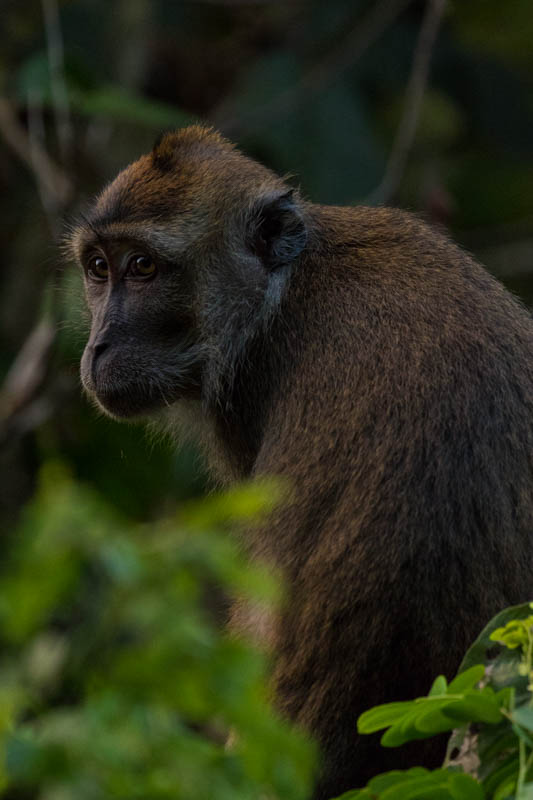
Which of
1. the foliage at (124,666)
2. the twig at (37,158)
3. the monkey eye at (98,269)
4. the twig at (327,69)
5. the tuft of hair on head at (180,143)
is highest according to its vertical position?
the twig at (327,69)

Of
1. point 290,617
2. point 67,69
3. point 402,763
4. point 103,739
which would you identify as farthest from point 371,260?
point 67,69

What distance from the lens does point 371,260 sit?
4.78 meters

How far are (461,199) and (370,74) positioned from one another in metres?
1.35

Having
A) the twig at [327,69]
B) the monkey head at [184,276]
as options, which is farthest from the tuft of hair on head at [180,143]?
the twig at [327,69]

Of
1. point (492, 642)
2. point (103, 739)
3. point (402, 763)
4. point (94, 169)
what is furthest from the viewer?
point (94, 169)

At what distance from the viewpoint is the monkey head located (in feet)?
16.7

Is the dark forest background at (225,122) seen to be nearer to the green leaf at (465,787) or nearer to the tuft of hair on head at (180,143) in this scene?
the tuft of hair on head at (180,143)

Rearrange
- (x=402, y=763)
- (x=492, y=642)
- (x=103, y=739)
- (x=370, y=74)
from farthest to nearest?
1. (x=370, y=74)
2. (x=402, y=763)
3. (x=492, y=642)
4. (x=103, y=739)

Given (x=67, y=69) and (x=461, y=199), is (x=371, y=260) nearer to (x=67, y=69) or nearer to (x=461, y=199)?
(x=67, y=69)

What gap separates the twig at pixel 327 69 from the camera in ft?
33.2

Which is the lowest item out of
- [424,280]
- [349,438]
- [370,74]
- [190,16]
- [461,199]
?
[349,438]

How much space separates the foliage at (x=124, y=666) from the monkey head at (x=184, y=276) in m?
2.99

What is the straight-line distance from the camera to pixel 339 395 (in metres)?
4.37

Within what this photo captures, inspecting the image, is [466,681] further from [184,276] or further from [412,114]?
[412,114]
